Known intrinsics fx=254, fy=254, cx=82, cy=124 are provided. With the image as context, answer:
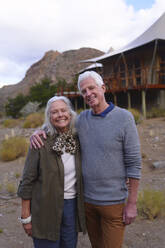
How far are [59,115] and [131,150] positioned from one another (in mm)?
654

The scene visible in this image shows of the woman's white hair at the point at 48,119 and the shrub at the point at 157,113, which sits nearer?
the woman's white hair at the point at 48,119

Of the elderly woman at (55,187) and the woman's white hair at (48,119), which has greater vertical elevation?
the woman's white hair at (48,119)

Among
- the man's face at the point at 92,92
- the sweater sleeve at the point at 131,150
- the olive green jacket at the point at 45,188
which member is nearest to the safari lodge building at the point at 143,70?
the man's face at the point at 92,92

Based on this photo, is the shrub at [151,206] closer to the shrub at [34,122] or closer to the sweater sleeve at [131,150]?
the sweater sleeve at [131,150]

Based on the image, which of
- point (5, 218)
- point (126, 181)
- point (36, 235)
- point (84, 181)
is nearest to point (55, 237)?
point (36, 235)

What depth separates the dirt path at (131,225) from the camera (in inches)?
133

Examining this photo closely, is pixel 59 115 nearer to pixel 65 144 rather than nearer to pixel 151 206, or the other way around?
pixel 65 144

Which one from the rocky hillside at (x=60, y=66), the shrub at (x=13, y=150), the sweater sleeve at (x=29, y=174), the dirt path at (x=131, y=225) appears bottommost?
the dirt path at (x=131, y=225)

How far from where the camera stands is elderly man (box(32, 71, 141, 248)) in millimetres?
2023

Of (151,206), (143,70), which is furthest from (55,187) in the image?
(143,70)

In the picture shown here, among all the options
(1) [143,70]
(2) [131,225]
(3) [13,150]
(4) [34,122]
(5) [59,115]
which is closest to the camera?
(5) [59,115]

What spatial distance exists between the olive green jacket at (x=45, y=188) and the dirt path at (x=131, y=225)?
4.83 ft

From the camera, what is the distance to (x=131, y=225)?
377 centimetres

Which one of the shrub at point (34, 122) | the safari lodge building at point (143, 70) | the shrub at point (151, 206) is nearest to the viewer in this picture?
the shrub at point (151, 206)
